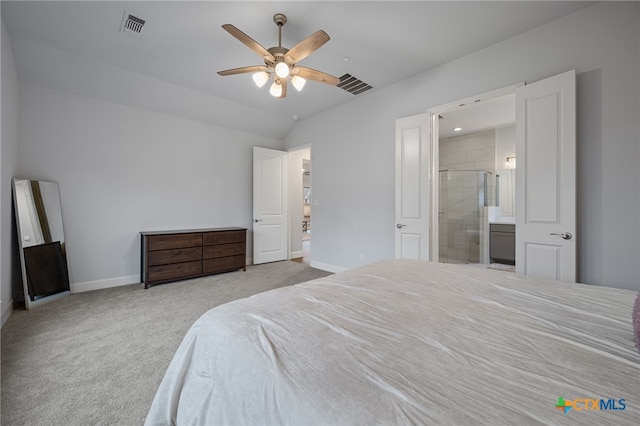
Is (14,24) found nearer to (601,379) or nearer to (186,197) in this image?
(186,197)

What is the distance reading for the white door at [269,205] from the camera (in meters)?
4.97

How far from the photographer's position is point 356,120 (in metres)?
4.07

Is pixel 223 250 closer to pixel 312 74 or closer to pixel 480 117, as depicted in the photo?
pixel 312 74

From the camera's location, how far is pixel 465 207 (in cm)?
532

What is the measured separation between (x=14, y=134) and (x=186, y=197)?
1959mm

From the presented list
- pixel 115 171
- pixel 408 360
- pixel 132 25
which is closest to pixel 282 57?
pixel 132 25

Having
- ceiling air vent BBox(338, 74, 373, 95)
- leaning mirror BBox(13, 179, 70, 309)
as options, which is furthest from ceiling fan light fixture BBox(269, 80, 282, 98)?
leaning mirror BBox(13, 179, 70, 309)

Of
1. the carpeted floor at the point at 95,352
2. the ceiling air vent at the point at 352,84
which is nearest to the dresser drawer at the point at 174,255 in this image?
the carpeted floor at the point at 95,352

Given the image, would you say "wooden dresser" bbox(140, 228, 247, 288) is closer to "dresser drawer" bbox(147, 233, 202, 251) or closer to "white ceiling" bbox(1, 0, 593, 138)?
"dresser drawer" bbox(147, 233, 202, 251)

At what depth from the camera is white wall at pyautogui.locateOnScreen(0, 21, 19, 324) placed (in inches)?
93.9

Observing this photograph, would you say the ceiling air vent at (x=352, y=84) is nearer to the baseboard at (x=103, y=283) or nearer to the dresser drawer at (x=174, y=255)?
the dresser drawer at (x=174, y=255)

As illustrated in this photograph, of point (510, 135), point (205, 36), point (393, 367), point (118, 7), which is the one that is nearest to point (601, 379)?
point (393, 367)

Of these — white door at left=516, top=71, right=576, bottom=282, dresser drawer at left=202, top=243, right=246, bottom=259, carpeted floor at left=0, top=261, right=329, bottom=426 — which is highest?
white door at left=516, top=71, right=576, bottom=282

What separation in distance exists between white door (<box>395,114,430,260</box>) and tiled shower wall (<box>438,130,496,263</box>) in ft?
7.77
